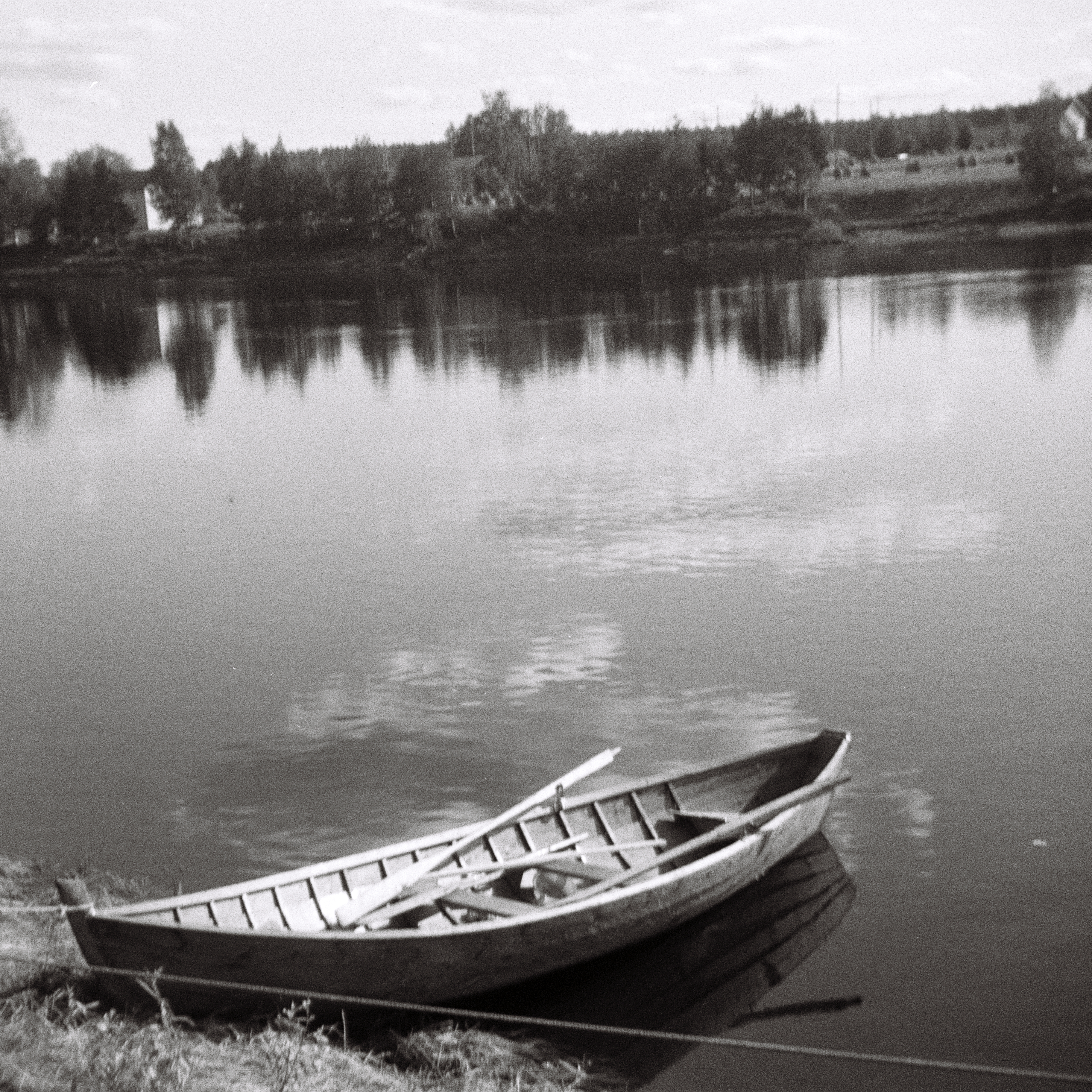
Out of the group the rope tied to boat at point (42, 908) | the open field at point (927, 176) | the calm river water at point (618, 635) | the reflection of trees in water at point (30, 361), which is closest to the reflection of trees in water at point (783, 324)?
the calm river water at point (618, 635)

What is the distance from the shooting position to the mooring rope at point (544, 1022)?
33.5ft

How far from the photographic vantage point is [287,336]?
248ft

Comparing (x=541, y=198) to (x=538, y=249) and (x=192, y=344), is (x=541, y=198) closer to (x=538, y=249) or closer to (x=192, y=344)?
(x=538, y=249)

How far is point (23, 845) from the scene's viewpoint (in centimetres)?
1556

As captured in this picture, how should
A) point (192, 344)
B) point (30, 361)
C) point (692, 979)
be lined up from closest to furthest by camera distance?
point (692, 979)
point (30, 361)
point (192, 344)

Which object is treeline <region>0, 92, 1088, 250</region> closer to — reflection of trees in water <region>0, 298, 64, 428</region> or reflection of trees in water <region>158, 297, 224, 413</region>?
reflection of trees in water <region>158, 297, 224, 413</region>

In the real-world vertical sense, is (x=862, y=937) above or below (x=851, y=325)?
below

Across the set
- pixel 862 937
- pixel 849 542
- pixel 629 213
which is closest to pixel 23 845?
pixel 862 937

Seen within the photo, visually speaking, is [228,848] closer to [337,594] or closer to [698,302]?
[337,594]

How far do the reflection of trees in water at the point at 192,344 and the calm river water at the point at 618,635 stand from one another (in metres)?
4.99

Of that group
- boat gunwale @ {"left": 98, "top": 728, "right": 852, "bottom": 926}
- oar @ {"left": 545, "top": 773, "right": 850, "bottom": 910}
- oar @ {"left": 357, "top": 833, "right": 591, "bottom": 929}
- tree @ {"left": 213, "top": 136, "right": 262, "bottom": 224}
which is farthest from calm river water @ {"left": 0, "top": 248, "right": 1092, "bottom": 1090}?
tree @ {"left": 213, "top": 136, "right": 262, "bottom": 224}

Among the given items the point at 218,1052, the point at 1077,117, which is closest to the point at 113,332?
the point at 218,1052

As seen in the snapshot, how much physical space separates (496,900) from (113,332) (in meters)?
77.9

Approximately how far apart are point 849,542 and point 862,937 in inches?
537
